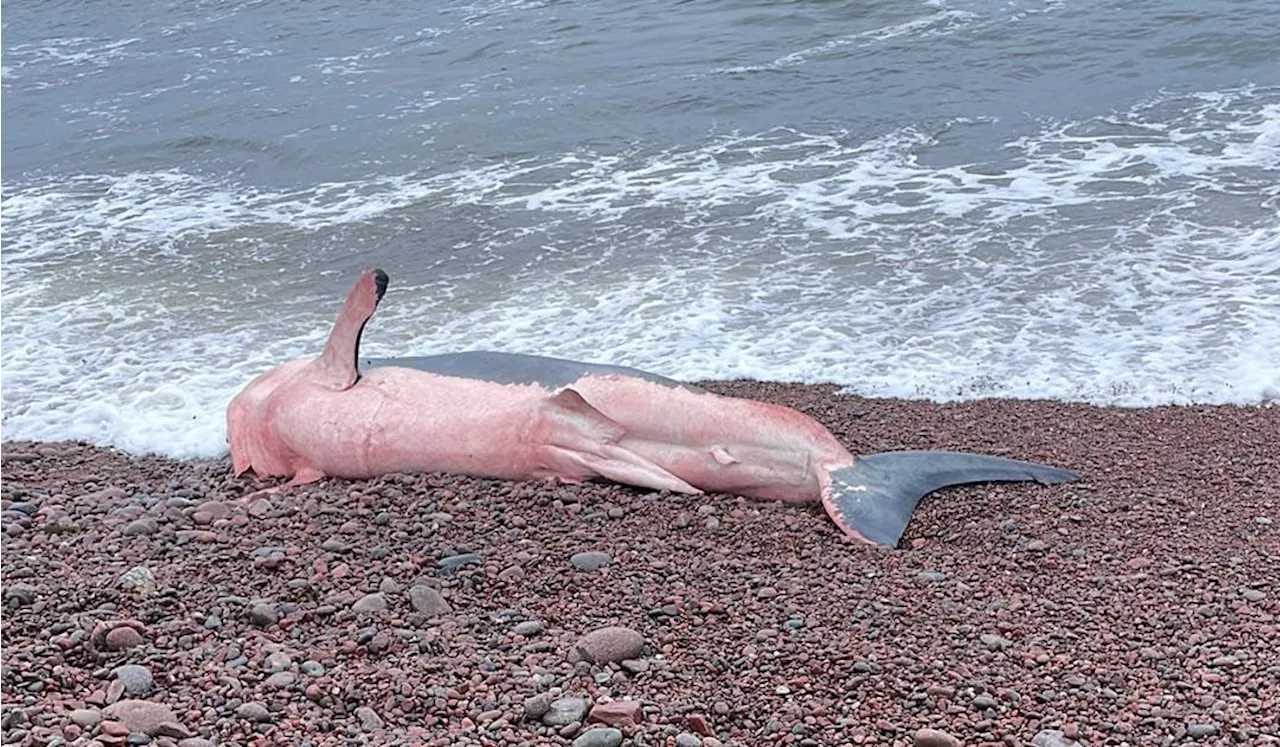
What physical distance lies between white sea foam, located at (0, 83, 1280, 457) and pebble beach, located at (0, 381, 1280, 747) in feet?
5.76

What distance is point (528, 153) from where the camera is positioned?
16.2 m

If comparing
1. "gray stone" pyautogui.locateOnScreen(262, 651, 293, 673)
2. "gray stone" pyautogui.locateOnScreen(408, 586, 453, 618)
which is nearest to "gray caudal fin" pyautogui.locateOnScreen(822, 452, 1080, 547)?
"gray stone" pyautogui.locateOnScreen(408, 586, 453, 618)

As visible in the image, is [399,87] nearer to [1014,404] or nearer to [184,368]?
[184,368]

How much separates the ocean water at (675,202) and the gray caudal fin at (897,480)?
195cm

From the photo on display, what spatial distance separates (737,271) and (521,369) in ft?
15.5

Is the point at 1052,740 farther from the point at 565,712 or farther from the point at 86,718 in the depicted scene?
the point at 86,718

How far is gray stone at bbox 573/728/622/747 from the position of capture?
Result: 423cm

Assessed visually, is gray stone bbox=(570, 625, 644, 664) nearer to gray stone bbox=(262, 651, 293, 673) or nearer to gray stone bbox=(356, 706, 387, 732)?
gray stone bbox=(356, 706, 387, 732)

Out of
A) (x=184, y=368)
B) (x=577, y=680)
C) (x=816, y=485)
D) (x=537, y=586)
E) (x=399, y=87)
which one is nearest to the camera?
(x=577, y=680)

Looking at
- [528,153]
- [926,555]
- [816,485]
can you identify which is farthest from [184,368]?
[528,153]

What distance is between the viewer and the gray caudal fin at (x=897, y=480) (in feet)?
21.4

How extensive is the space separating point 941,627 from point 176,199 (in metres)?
12.0

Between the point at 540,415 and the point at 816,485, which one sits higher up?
the point at 540,415

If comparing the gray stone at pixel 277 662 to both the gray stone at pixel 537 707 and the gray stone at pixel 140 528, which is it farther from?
the gray stone at pixel 140 528
